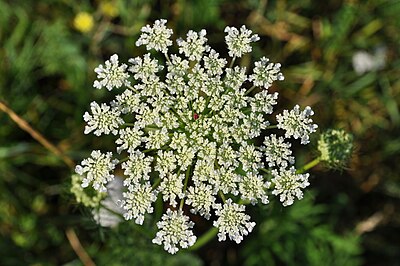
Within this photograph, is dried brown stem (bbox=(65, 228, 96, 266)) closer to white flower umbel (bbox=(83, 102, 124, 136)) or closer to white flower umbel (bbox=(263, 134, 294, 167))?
white flower umbel (bbox=(83, 102, 124, 136))

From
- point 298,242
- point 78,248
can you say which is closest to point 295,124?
point 298,242

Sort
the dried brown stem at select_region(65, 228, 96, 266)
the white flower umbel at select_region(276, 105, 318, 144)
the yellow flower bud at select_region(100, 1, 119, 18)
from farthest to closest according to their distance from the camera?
the yellow flower bud at select_region(100, 1, 119, 18) < the dried brown stem at select_region(65, 228, 96, 266) < the white flower umbel at select_region(276, 105, 318, 144)

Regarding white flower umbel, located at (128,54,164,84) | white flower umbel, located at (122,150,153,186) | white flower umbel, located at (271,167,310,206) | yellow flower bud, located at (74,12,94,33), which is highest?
yellow flower bud, located at (74,12,94,33)

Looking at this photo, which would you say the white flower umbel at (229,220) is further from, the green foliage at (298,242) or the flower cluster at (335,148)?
the green foliage at (298,242)

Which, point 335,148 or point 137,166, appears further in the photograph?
point 335,148

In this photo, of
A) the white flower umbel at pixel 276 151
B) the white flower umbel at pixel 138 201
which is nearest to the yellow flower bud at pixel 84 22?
the white flower umbel at pixel 138 201

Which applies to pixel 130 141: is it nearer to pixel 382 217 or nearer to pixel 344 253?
→ pixel 344 253

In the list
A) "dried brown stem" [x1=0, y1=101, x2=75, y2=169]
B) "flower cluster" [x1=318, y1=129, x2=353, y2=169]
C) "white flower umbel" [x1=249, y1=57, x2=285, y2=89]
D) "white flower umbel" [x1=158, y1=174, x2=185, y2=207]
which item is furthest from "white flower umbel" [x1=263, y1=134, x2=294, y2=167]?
"dried brown stem" [x1=0, y1=101, x2=75, y2=169]

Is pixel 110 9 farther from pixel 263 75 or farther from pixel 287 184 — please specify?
pixel 287 184
